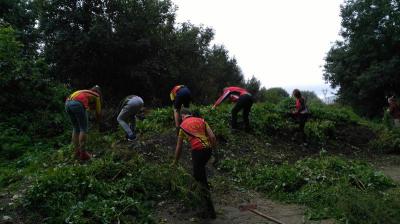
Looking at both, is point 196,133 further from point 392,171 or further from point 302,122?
point 302,122

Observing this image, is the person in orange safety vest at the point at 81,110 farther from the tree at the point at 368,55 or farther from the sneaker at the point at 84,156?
the tree at the point at 368,55

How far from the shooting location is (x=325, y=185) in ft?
25.8

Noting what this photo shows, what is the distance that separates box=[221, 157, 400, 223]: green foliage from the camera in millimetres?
6215

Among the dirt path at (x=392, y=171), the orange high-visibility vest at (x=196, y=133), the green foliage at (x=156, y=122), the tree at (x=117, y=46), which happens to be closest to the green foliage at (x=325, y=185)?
the dirt path at (x=392, y=171)

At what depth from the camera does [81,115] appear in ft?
28.3

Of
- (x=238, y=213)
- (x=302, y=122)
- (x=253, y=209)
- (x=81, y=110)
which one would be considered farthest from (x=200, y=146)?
(x=302, y=122)

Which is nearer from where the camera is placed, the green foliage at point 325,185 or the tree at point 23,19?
the green foliage at point 325,185

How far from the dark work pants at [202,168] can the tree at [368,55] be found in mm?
22225

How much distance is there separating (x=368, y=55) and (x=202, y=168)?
79.1 feet

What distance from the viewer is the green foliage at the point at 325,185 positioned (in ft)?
20.4

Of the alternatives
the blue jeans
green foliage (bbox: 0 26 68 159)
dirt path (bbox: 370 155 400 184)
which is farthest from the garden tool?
green foliage (bbox: 0 26 68 159)

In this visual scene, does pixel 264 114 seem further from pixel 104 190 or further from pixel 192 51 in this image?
pixel 192 51

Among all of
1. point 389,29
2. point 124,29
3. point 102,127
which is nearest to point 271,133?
point 102,127

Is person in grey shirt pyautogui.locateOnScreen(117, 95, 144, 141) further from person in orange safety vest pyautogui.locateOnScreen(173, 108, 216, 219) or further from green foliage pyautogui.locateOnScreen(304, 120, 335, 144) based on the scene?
green foliage pyautogui.locateOnScreen(304, 120, 335, 144)
